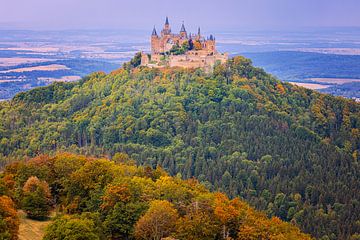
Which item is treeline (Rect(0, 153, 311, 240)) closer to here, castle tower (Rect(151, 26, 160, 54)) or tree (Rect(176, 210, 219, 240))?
tree (Rect(176, 210, 219, 240))

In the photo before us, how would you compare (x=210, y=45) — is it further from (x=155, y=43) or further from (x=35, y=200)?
(x=35, y=200)

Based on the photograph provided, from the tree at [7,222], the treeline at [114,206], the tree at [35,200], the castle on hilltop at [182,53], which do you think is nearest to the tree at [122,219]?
the treeline at [114,206]

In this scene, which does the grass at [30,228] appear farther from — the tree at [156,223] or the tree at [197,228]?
the tree at [197,228]

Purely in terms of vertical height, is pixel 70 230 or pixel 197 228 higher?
pixel 70 230

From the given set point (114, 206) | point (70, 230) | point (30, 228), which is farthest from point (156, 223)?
point (30, 228)

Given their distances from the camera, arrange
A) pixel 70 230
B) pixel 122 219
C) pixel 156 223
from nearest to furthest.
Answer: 1. pixel 70 230
2. pixel 156 223
3. pixel 122 219

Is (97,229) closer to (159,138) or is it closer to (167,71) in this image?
(159,138)

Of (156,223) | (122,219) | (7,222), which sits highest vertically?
(7,222)
